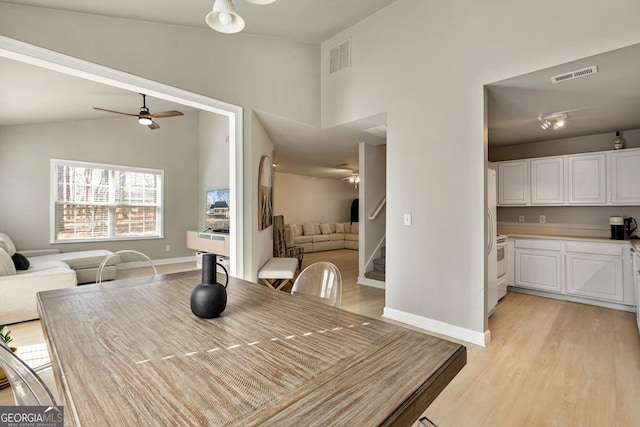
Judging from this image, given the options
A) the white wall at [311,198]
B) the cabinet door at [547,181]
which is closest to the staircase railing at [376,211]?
the cabinet door at [547,181]

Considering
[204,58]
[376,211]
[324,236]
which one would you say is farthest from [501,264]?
[324,236]

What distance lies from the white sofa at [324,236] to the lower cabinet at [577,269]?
496cm

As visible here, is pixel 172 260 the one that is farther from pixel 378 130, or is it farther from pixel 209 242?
pixel 378 130

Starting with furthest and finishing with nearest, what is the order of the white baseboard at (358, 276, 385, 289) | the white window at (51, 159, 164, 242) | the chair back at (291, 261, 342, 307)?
1. the white window at (51, 159, 164, 242)
2. the white baseboard at (358, 276, 385, 289)
3. the chair back at (291, 261, 342, 307)

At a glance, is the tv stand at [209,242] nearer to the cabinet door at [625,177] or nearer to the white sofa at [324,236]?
the white sofa at [324,236]

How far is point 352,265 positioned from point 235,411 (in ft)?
19.3

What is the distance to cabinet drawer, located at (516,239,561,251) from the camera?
388 cm

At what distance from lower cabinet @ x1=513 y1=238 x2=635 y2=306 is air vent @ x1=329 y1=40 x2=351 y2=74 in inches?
137

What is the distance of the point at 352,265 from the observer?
21.2 feet

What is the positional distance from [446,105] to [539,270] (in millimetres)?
2804

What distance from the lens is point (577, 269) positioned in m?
3.71

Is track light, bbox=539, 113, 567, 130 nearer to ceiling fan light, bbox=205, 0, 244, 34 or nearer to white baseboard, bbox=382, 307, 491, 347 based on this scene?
white baseboard, bbox=382, 307, 491, 347

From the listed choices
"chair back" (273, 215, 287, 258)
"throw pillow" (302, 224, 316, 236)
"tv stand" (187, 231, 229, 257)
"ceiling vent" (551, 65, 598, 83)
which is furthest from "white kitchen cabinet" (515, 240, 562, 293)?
"throw pillow" (302, 224, 316, 236)

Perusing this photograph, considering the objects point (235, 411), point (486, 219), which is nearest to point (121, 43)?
point (235, 411)
